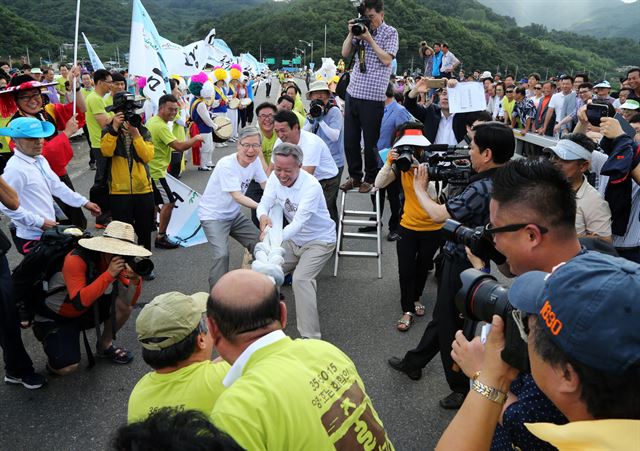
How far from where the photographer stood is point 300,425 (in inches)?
54.4

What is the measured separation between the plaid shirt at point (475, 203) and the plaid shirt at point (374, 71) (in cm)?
230

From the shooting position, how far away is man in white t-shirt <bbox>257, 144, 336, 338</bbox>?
146 inches

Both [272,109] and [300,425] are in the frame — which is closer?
[300,425]

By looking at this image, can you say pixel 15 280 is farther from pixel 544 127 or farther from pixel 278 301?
pixel 544 127

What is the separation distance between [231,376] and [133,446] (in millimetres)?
733

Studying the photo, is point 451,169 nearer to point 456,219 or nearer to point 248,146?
point 456,219

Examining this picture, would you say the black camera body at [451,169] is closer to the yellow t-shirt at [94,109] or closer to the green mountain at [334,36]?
the yellow t-shirt at [94,109]

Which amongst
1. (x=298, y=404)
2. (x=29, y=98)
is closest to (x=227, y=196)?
(x=29, y=98)

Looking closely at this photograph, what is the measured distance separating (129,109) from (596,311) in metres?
4.62

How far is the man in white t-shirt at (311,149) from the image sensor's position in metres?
4.67

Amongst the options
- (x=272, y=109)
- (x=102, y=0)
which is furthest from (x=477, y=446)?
(x=102, y=0)

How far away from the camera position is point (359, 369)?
3531 mm

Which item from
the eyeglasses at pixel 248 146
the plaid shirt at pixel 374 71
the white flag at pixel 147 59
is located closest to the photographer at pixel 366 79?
the plaid shirt at pixel 374 71

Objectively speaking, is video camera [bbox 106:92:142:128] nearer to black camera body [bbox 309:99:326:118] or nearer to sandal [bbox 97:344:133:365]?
black camera body [bbox 309:99:326:118]
